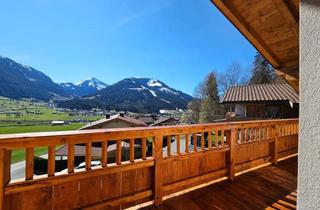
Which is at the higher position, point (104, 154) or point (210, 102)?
point (210, 102)

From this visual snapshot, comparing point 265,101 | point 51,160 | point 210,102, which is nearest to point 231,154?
point 51,160

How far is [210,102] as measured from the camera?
31266 millimetres

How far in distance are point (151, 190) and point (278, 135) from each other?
4.00m

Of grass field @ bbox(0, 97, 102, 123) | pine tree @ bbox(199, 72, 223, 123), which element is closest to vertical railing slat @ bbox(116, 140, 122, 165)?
pine tree @ bbox(199, 72, 223, 123)

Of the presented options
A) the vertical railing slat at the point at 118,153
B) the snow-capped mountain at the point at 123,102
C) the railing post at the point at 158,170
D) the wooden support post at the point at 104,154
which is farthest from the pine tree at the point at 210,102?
the snow-capped mountain at the point at 123,102

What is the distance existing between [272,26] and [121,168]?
10.9ft

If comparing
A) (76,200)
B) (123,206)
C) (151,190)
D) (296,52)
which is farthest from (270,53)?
(76,200)

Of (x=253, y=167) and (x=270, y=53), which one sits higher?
(x=270, y=53)

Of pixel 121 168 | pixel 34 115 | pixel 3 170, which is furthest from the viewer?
pixel 34 115

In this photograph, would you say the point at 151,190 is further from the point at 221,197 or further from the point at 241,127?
the point at 241,127

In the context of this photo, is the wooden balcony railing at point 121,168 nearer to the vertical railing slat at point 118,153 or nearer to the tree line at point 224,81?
the vertical railing slat at point 118,153

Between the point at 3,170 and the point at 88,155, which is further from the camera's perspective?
the point at 88,155

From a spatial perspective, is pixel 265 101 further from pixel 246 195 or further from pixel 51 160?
pixel 51 160

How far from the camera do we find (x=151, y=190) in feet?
9.62
